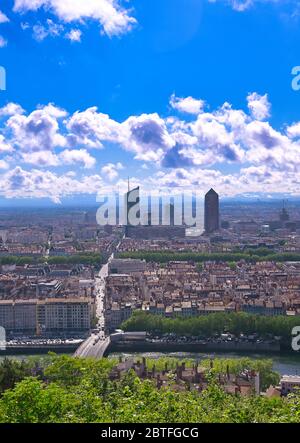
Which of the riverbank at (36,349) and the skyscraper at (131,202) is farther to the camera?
the skyscraper at (131,202)

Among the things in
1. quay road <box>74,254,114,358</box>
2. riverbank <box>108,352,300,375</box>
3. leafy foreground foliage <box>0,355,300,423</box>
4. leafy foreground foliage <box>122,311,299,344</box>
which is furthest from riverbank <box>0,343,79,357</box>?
leafy foreground foliage <box>0,355,300,423</box>

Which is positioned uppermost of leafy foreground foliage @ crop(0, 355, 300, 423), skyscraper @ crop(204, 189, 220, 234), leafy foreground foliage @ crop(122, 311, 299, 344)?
skyscraper @ crop(204, 189, 220, 234)

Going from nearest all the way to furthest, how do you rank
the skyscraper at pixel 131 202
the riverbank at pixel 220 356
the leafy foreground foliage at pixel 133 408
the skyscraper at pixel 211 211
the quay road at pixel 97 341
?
the leafy foreground foliage at pixel 133 408 → the riverbank at pixel 220 356 → the quay road at pixel 97 341 → the skyscraper at pixel 131 202 → the skyscraper at pixel 211 211

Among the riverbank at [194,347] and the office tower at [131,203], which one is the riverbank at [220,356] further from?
the office tower at [131,203]

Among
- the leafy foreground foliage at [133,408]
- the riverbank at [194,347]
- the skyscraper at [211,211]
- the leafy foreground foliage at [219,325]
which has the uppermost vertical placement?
the skyscraper at [211,211]

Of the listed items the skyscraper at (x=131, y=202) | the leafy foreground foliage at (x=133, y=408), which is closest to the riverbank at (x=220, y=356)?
the leafy foreground foliage at (x=133, y=408)

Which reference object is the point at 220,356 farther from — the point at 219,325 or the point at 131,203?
the point at 131,203

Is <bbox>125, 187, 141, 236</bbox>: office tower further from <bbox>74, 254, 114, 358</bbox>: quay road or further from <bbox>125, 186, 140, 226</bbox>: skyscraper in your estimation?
<bbox>74, 254, 114, 358</bbox>: quay road

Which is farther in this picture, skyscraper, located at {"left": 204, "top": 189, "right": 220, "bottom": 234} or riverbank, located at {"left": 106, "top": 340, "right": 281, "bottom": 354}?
skyscraper, located at {"left": 204, "top": 189, "right": 220, "bottom": 234}

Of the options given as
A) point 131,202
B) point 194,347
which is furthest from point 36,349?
point 131,202
